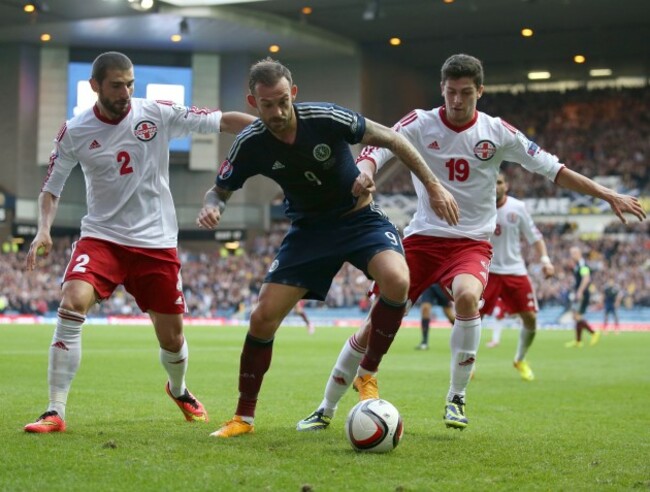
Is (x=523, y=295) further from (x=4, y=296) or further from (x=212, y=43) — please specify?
(x=212, y=43)

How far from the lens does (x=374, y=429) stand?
6.10 m

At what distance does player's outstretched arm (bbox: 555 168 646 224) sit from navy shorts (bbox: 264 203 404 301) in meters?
1.44

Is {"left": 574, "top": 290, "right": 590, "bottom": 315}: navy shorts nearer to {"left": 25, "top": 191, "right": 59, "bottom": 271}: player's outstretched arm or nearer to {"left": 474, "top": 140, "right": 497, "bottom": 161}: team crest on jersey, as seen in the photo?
{"left": 474, "top": 140, "right": 497, "bottom": 161}: team crest on jersey

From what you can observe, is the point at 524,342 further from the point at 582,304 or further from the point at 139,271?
the point at 582,304

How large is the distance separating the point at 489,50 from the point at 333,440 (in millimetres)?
49437

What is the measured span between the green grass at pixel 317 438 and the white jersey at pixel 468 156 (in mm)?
1578

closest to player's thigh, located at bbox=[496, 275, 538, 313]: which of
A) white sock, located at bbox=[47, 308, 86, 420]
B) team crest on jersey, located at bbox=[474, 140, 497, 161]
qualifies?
team crest on jersey, located at bbox=[474, 140, 497, 161]

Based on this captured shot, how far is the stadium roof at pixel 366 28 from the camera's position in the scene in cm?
4428

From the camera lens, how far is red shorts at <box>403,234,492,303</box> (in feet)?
26.2

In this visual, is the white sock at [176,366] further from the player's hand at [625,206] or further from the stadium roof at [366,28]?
the stadium roof at [366,28]

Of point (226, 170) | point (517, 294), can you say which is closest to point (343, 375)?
point (226, 170)

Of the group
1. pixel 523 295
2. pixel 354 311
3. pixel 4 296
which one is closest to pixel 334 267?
pixel 523 295

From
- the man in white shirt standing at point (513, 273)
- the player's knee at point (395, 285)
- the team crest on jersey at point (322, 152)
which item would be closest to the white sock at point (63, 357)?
the team crest on jersey at point (322, 152)

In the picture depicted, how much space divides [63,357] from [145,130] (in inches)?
67.7
